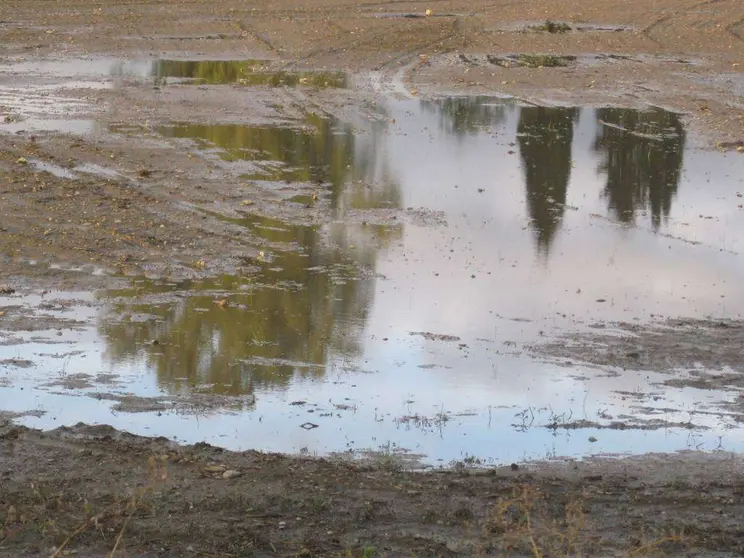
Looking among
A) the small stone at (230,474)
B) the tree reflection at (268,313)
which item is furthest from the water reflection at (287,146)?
the small stone at (230,474)

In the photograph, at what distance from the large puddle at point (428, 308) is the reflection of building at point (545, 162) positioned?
59mm

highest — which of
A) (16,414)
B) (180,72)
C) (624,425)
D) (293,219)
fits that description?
(180,72)

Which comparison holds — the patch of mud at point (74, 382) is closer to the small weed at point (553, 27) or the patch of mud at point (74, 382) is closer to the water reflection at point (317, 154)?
the water reflection at point (317, 154)

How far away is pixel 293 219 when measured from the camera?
1602cm

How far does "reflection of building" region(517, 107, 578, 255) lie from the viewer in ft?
54.1

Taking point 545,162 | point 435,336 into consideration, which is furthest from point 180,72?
point 435,336

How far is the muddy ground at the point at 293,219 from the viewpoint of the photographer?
24.6ft

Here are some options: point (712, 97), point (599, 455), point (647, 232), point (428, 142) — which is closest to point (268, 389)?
point (599, 455)

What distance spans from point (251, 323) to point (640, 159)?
29.8 ft

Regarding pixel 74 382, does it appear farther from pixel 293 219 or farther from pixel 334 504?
pixel 293 219

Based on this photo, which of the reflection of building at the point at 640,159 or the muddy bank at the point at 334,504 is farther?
the reflection of building at the point at 640,159

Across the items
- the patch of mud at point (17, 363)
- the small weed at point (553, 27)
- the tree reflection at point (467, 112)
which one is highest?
the small weed at point (553, 27)

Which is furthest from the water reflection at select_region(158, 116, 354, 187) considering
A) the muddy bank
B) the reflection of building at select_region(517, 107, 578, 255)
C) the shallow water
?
the muddy bank

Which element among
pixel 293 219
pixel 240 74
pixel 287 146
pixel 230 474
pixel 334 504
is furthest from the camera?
pixel 240 74
